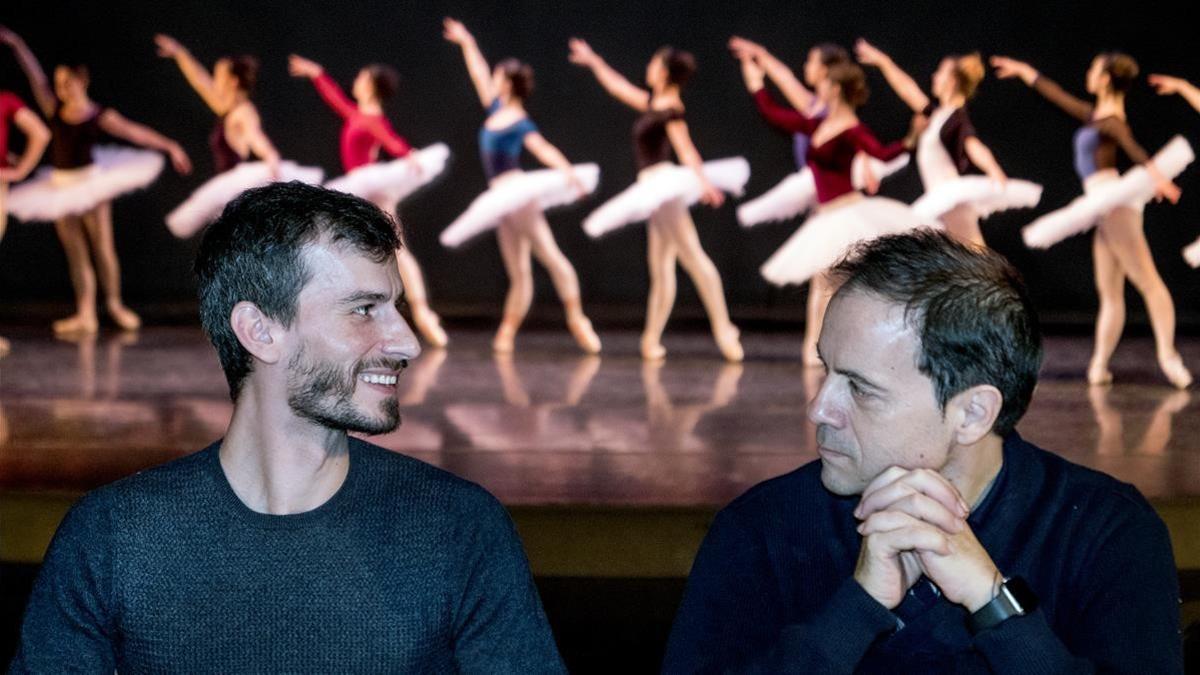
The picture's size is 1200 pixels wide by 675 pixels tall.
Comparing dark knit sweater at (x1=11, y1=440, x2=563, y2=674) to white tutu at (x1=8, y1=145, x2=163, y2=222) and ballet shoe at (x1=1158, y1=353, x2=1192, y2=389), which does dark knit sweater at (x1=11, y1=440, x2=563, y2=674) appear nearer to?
ballet shoe at (x1=1158, y1=353, x2=1192, y2=389)

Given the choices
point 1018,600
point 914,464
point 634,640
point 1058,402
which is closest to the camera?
point 1018,600

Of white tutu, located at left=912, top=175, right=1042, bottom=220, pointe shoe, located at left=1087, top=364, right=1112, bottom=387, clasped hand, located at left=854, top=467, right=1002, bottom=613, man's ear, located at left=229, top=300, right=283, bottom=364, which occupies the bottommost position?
pointe shoe, located at left=1087, top=364, right=1112, bottom=387

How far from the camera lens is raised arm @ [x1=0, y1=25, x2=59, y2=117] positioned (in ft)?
25.8

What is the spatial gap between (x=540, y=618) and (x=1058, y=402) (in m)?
4.20

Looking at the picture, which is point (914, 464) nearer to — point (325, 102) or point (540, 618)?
point (540, 618)

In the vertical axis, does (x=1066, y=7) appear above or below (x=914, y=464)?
above

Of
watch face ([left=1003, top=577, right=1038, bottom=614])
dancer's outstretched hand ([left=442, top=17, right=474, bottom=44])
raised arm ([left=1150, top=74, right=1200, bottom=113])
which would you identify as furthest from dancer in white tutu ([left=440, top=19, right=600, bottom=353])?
watch face ([left=1003, top=577, right=1038, bottom=614])

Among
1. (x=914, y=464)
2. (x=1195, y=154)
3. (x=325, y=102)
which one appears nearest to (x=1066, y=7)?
(x=1195, y=154)

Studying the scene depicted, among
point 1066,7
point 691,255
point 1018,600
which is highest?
point 1066,7

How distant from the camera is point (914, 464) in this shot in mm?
1420

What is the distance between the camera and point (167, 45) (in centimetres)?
817

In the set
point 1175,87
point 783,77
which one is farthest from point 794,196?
point 1175,87

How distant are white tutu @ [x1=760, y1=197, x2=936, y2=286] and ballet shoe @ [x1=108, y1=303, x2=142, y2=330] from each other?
3.44 metres

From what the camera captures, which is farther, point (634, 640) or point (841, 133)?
point (841, 133)
